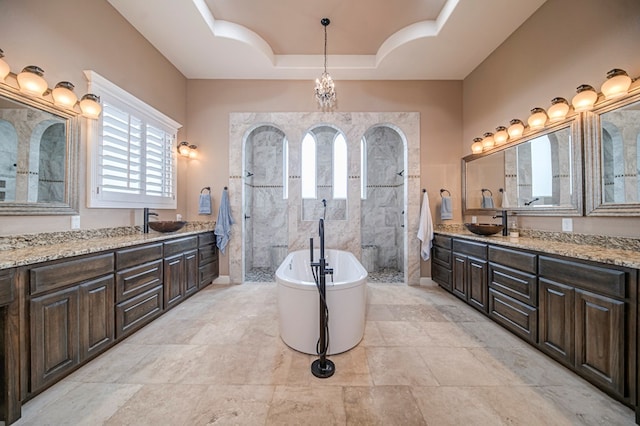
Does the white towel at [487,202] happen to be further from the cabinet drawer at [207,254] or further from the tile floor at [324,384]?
the cabinet drawer at [207,254]

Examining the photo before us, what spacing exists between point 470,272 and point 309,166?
3294 mm

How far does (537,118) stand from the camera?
2428 mm

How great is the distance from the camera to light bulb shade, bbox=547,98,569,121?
7.13 ft

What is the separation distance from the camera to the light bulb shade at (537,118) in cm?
240

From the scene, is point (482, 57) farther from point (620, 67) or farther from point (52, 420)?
point (52, 420)

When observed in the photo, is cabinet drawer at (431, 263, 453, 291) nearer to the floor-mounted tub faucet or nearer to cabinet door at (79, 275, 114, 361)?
cabinet door at (79, 275, 114, 361)

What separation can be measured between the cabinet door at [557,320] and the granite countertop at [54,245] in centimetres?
338

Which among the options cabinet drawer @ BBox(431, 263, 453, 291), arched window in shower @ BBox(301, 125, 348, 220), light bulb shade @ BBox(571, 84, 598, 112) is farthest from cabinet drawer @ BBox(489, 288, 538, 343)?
arched window in shower @ BBox(301, 125, 348, 220)

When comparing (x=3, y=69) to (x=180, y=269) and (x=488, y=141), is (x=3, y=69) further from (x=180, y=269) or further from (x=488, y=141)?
(x=488, y=141)

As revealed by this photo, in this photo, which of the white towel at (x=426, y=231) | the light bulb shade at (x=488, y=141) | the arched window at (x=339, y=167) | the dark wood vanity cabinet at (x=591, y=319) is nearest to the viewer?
the dark wood vanity cabinet at (x=591, y=319)

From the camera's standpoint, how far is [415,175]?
372cm

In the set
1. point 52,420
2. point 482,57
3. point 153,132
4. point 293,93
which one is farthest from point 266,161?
point 52,420

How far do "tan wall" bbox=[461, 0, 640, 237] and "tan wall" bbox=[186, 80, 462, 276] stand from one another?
50 cm

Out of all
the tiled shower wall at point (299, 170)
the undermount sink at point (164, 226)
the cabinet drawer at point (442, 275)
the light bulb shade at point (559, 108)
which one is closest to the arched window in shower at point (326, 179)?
the tiled shower wall at point (299, 170)
